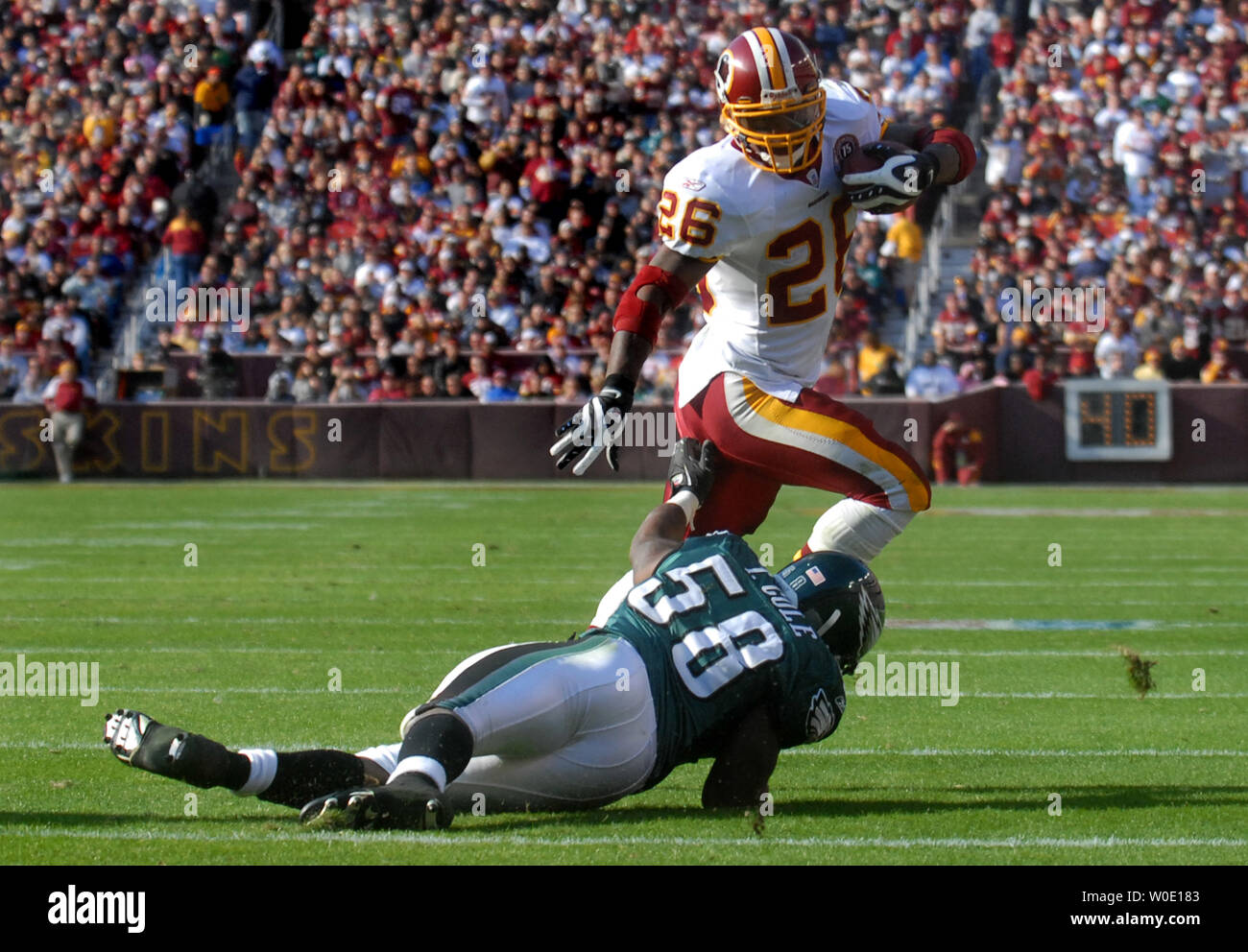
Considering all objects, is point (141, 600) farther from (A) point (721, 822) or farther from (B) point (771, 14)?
(B) point (771, 14)

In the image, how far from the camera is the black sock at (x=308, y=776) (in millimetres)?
4281

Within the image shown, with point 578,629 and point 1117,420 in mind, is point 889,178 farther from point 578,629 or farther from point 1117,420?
point 1117,420

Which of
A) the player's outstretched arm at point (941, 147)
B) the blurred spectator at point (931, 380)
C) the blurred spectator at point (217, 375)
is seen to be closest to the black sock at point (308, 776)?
the player's outstretched arm at point (941, 147)

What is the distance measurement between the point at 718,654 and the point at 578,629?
3.65 metres

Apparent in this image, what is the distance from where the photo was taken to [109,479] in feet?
61.4

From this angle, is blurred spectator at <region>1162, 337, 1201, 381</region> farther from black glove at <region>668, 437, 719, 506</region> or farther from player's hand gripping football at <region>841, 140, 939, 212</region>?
black glove at <region>668, 437, 719, 506</region>

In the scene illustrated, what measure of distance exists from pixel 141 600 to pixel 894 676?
4.20m

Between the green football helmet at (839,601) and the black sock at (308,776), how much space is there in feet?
4.24

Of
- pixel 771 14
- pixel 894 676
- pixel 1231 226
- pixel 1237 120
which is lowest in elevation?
pixel 894 676

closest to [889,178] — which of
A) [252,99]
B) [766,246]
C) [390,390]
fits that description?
[766,246]

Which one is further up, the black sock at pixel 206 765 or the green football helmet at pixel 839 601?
the green football helmet at pixel 839 601

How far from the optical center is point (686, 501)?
525cm

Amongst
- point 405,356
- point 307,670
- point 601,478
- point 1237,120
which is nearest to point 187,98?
point 405,356

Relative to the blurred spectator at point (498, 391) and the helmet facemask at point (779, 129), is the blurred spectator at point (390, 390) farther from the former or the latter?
the helmet facemask at point (779, 129)
